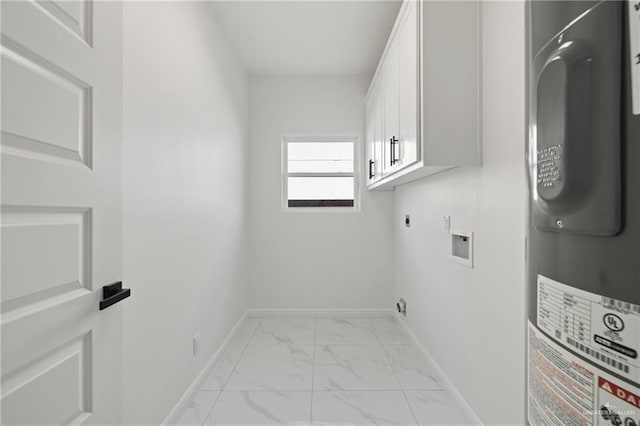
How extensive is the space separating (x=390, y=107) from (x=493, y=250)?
131 cm

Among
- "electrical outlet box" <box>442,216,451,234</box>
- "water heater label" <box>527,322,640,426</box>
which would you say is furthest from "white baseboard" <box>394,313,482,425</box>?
"water heater label" <box>527,322,640,426</box>

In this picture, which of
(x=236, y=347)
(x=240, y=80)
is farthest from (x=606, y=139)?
(x=240, y=80)

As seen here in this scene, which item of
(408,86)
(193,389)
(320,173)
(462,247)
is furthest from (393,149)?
(193,389)

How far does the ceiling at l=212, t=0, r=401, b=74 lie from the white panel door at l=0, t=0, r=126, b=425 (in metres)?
1.74

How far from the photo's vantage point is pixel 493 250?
4.62 ft

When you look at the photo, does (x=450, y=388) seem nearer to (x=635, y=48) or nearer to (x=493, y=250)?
(x=493, y=250)

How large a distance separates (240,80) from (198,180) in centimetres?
157

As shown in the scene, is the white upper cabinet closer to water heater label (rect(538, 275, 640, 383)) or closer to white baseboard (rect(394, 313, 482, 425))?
water heater label (rect(538, 275, 640, 383))

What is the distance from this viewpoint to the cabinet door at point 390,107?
2035mm

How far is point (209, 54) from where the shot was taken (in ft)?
7.31

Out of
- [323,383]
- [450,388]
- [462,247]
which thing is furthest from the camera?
[323,383]

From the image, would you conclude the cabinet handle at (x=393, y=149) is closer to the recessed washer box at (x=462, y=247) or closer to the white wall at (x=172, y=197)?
the recessed washer box at (x=462, y=247)

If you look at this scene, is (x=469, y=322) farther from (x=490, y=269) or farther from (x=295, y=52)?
(x=295, y=52)

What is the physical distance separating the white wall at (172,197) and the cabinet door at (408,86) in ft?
4.46
